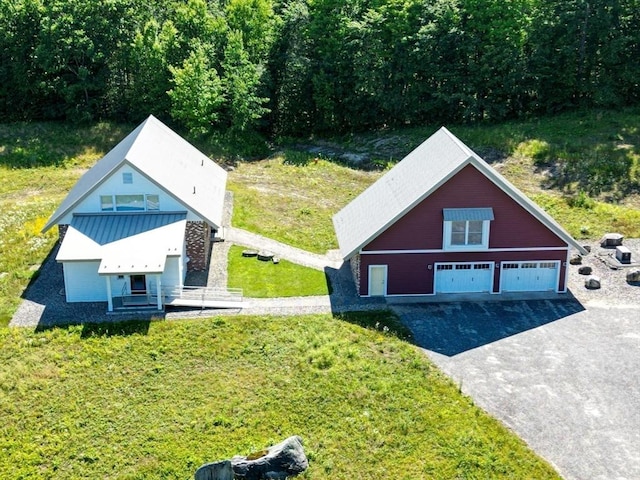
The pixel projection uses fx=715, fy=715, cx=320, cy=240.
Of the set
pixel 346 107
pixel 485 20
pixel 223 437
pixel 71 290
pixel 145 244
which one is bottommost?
pixel 223 437

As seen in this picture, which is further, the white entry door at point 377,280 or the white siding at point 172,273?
the white entry door at point 377,280

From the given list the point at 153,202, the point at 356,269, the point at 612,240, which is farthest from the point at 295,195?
the point at 612,240

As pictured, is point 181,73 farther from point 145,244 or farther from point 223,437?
point 223,437

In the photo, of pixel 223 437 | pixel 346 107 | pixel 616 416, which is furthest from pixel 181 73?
pixel 616 416

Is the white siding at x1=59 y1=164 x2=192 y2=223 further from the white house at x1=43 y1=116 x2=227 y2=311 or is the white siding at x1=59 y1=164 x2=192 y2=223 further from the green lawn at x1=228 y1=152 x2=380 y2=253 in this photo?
the green lawn at x1=228 y1=152 x2=380 y2=253

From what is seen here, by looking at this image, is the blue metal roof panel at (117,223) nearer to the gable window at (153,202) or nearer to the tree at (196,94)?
the gable window at (153,202)

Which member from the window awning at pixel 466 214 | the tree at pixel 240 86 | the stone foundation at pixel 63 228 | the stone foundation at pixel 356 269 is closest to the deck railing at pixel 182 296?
the stone foundation at pixel 63 228

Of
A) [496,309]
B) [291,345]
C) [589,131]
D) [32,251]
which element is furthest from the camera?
[589,131]

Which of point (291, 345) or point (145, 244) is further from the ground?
point (145, 244)
